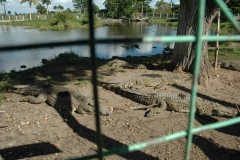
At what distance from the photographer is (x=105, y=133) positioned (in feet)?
13.4

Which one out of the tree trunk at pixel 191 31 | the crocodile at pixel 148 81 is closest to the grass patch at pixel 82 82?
the crocodile at pixel 148 81

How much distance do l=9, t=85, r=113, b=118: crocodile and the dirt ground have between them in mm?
137

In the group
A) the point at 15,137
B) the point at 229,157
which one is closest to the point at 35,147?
the point at 15,137

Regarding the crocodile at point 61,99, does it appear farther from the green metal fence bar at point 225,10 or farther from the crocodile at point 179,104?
the green metal fence bar at point 225,10

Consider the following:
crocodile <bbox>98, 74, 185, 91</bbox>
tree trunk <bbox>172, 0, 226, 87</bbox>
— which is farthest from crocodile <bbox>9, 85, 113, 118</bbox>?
tree trunk <bbox>172, 0, 226, 87</bbox>

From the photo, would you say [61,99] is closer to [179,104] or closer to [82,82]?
[82,82]

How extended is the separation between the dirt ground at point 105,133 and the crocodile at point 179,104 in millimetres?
132

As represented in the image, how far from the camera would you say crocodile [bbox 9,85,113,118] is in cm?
486

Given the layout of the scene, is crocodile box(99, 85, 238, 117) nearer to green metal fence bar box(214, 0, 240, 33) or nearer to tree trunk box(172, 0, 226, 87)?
tree trunk box(172, 0, 226, 87)

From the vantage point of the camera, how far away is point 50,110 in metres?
5.01

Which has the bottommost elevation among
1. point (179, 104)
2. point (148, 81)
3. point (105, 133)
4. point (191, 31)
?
point (105, 133)

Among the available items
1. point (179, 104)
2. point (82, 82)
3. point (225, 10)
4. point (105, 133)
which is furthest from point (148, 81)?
point (225, 10)

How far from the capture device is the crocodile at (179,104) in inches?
187

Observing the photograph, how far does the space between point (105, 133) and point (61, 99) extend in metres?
1.65
